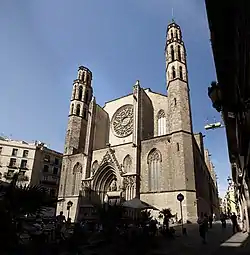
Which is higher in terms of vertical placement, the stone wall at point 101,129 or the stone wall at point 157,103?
the stone wall at point 157,103

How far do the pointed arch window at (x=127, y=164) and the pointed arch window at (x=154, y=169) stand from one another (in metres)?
2.11

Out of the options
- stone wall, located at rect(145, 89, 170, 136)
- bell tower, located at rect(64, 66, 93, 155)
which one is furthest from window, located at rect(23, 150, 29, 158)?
stone wall, located at rect(145, 89, 170, 136)

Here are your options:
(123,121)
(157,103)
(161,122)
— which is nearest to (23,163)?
(123,121)

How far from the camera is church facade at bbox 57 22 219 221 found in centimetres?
2205

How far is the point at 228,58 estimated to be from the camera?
393cm

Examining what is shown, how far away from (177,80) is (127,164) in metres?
11.3

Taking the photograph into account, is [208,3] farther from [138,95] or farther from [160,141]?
[138,95]

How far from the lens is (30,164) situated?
129 ft

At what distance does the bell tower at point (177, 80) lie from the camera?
79.6 ft

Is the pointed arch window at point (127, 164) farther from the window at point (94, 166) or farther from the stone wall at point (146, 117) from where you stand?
the window at point (94, 166)

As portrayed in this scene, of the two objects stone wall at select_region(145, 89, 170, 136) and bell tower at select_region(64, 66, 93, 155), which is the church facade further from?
bell tower at select_region(64, 66, 93, 155)

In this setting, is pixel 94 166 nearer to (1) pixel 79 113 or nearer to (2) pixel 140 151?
(2) pixel 140 151

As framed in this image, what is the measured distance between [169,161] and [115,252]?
1603 centimetres

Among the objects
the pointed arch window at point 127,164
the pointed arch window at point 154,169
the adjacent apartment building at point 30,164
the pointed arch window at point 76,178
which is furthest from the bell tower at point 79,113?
the pointed arch window at point 154,169
